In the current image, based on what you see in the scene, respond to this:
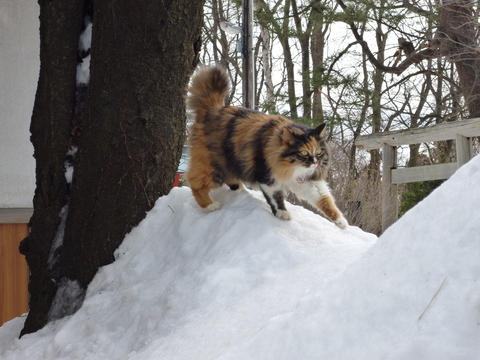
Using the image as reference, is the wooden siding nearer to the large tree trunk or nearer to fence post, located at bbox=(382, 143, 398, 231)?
the large tree trunk

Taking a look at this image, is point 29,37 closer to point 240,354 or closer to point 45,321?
point 45,321

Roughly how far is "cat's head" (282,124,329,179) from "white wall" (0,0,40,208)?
4.12 meters

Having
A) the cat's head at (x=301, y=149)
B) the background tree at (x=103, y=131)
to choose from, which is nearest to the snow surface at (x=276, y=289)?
the background tree at (x=103, y=131)

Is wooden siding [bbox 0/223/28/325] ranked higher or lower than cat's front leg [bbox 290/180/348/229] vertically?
lower

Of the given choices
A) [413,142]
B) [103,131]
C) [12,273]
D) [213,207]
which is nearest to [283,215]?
[213,207]

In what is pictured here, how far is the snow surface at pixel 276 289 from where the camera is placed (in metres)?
1.59

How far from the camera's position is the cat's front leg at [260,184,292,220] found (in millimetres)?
3400

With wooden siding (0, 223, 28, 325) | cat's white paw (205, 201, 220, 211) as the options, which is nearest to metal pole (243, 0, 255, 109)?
wooden siding (0, 223, 28, 325)

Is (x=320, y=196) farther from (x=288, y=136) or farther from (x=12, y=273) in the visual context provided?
(x=12, y=273)

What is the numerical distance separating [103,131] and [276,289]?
1654mm

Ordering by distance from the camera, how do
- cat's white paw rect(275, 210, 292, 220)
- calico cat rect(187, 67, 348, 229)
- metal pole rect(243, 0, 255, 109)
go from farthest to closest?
metal pole rect(243, 0, 255, 109), calico cat rect(187, 67, 348, 229), cat's white paw rect(275, 210, 292, 220)

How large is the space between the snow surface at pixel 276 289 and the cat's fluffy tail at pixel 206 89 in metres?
0.68

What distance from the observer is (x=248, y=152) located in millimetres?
3705

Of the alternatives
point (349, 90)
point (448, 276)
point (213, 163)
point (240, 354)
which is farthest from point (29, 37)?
point (349, 90)
